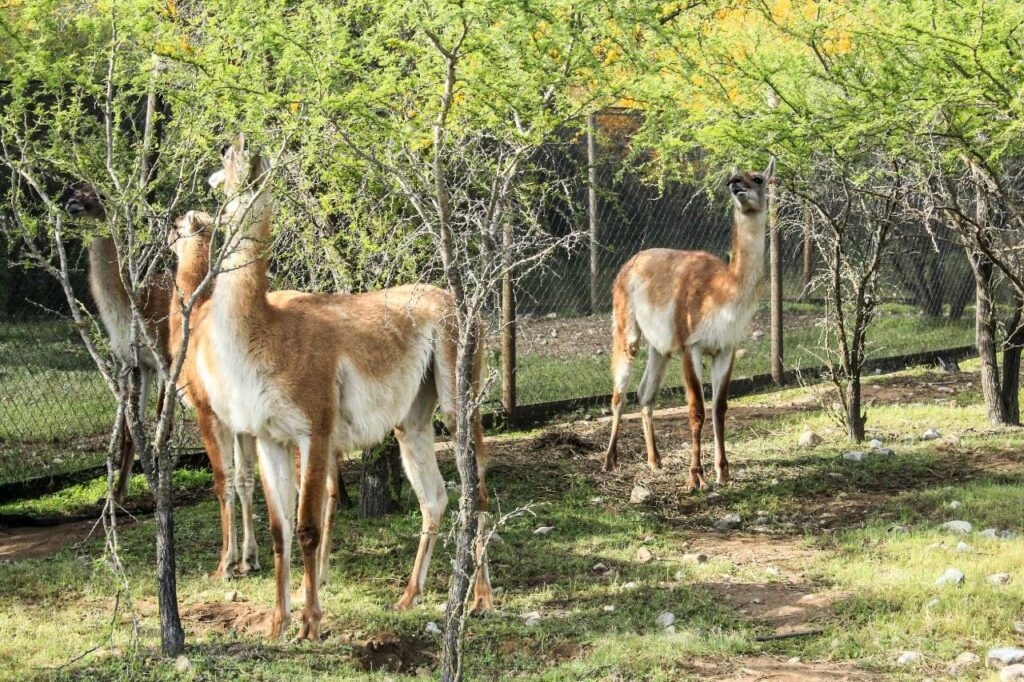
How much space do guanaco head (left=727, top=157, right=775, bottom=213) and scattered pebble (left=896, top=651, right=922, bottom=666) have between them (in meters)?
4.06

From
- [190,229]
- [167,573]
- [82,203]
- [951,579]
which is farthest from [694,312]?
[167,573]

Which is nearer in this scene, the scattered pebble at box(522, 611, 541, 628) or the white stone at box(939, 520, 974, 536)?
the scattered pebble at box(522, 611, 541, 628)

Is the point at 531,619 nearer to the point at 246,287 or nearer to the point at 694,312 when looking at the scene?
the point at 246,287

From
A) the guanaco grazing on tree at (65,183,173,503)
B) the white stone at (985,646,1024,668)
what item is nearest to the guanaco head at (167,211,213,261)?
the guanaco grazing on tree at (65,183,173,503)

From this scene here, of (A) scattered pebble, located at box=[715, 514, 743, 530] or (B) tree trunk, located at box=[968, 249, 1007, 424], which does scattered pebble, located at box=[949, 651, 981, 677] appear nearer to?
(A) scattered pebble, located at box=[715, 514, 743, 530]

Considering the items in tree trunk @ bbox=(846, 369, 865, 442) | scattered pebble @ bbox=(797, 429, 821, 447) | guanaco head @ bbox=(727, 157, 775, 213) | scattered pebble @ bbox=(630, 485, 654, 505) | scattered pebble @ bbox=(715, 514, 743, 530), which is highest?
guanaco head @ bbox=(727, 157, 775, 213)

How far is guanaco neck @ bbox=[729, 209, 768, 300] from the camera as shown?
8.90 m

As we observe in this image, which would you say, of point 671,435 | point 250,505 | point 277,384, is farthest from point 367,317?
point 671,435

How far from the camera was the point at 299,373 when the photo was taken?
19.0 ft

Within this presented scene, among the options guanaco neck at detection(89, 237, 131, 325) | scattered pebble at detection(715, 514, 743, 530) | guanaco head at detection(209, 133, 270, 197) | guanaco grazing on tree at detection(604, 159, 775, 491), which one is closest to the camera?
guanaco head at detection(209, 133, 270, 197)

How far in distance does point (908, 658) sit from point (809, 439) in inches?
188

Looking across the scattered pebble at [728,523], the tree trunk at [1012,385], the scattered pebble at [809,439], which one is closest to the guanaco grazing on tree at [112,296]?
the scattered pebble at [728,523]

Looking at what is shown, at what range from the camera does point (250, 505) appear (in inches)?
275

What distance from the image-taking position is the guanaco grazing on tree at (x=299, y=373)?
18.7 feet
